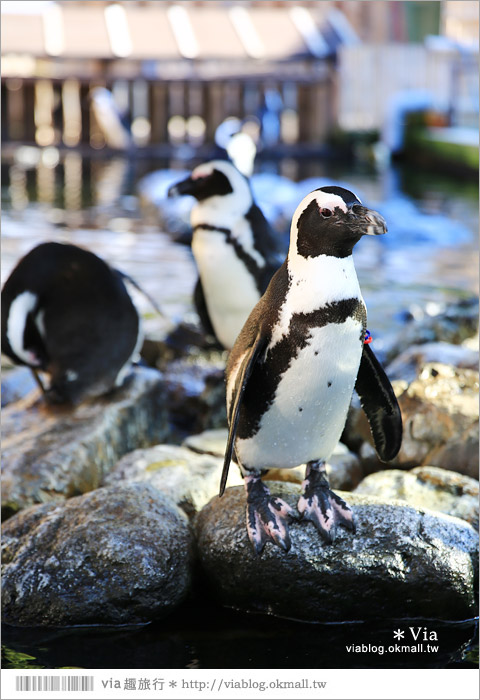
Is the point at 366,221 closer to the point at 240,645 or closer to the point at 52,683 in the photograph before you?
the point at 240,645

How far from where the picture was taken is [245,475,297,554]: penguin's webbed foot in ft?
6.53

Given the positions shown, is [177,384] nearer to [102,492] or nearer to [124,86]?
[102,492]

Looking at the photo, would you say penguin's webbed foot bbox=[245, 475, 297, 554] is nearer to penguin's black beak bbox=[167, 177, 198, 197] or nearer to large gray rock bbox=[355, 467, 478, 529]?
large gray rock bbox=[355, 467, 478, 529]

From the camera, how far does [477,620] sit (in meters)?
2.02

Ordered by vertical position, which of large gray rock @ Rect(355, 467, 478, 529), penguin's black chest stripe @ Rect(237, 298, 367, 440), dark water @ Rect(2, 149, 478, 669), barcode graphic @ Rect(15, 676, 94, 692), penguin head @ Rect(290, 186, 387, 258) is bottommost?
dark water @ Rect(2, 149, 478, 669)

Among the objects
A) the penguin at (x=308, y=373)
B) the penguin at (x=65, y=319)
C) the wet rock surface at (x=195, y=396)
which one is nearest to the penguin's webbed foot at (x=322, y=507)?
the penguin at (x=308, y=373)

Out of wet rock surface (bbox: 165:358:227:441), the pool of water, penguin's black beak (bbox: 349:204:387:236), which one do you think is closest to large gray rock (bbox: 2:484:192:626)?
the pool of water

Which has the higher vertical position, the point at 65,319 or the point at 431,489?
the point at 65,319

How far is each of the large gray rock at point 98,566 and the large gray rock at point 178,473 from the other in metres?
0.21

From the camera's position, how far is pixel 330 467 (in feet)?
8.23

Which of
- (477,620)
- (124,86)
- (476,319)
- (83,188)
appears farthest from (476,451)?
(124,86)

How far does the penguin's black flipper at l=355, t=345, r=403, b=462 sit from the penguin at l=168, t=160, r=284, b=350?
0.99m

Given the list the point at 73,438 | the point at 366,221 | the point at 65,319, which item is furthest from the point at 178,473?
the point at 366,221

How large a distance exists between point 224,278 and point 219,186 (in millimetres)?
297
